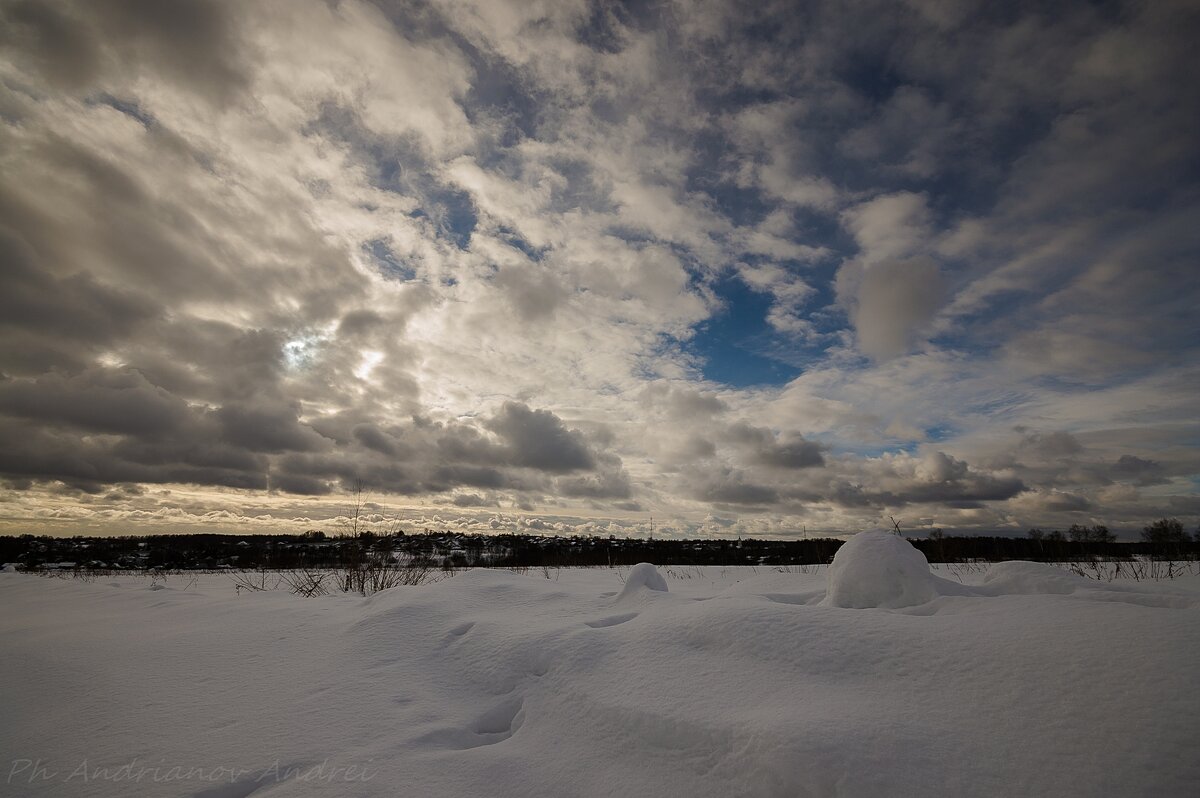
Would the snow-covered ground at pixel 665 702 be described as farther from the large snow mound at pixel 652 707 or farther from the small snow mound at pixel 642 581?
the small snow mound at pixel 642 581

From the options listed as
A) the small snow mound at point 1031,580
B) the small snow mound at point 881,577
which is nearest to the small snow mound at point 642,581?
the small snow mound at point 881,577

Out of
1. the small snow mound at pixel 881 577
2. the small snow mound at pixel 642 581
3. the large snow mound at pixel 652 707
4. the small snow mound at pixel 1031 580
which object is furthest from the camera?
the small snow mound at pixel 642 581

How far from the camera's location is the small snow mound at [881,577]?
347 centimetres

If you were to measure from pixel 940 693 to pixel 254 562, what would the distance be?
25348 mm

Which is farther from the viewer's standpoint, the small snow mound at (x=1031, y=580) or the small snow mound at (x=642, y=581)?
the small snow mound at (x=642, y=581)

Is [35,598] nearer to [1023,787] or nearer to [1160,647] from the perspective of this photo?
[1023,787]

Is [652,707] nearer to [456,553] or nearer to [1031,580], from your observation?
[1031,580]

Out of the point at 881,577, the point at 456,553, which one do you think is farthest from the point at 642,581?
the point at 456,553

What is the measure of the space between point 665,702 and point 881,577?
223 cm

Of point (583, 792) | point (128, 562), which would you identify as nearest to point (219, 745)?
point (583, 792)

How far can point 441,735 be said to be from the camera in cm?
234

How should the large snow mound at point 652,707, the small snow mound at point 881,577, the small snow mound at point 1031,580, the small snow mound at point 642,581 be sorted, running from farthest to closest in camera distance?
the small snow mound at point 642,581, the small snow mound at point 1031,580, the small snow mound at point 881,577, the large snow mound at point 652,707

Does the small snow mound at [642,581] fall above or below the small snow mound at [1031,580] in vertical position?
below

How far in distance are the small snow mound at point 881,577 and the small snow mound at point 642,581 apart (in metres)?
1.59
